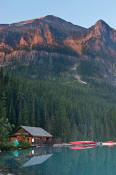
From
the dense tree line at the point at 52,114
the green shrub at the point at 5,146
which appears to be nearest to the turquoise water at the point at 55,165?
the green shrub at the point at 5,146

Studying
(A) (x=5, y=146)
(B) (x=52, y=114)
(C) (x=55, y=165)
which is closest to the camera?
(C) (x=55, y=165)

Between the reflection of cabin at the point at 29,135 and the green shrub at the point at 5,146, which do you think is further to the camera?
the reflection of cabin at the point at 29,135

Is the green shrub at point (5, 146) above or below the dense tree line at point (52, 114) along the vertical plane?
below

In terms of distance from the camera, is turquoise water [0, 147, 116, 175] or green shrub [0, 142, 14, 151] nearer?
turquoise water [0, 147, 116, 175]

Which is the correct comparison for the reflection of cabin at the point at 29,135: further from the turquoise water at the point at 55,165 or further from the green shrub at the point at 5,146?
the turquoise water at the point at 55,165

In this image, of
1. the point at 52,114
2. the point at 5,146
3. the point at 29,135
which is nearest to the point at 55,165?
the point at 5,146

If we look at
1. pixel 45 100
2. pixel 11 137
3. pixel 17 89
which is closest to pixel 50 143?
pixel 11 137

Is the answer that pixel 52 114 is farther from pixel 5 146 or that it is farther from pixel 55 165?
→ pixel 55 165

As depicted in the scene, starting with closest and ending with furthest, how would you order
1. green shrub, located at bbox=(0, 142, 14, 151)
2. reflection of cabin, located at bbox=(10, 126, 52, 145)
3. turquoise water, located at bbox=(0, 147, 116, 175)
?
turquoise water, located at bbox=(0, 147, 116, 175) → green shrub, located at bbox=(0, 142, 14, 151) → reflection of cabin, located at bbox=(10, 126, 52, 145)

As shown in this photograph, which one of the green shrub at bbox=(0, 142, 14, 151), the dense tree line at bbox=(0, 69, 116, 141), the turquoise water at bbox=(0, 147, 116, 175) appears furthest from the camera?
the dense tree line at bbox=(0, 69, 116, 141)

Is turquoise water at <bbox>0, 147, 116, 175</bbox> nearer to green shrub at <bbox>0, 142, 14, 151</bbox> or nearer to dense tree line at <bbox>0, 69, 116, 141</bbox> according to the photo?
green shrub at <bbox>0, 142, 14, 151</bbox>

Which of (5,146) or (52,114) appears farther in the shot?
(52,114)

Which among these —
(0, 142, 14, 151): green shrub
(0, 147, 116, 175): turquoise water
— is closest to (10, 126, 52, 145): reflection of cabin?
(0, 142, 14, 151): green shrub

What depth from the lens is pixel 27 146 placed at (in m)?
74.1
